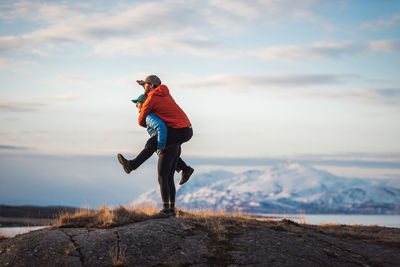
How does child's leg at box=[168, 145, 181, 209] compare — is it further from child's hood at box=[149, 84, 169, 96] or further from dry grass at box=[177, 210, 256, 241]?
child's hood at box=[149, 84, 169, 96]

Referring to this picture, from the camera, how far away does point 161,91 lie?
35.6 ft

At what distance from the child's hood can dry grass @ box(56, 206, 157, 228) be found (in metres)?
2.87

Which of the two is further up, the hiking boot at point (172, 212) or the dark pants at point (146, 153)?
the dark pants at point (146, 153)

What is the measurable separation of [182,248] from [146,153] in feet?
8.84

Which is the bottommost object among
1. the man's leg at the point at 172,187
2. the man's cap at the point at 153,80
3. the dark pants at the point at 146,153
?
the man's leg at the point at 172,187

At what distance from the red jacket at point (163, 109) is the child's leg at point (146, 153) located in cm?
45

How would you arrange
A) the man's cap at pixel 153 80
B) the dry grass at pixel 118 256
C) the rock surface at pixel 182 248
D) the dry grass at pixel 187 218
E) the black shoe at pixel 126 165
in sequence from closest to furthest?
the dry grass at pixel 118 256
the rock surface at pixel 182 248
the dry grass at pixel 187 218
the black shoe at pixel 126 165
the man's cap at pixel 153 80

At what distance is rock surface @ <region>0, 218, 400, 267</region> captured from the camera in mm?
8570

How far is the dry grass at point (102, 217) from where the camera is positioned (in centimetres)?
1067

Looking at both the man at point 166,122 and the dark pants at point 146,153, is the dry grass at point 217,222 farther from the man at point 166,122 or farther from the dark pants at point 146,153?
the dark pants at point 146,153

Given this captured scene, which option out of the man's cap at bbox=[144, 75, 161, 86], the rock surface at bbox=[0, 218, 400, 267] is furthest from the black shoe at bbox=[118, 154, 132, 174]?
the man's cap at bbox=[144, 75, 161, 86]

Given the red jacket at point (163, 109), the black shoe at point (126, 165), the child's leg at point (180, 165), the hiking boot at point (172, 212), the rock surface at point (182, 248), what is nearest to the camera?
the rock surface at point (182, 248)

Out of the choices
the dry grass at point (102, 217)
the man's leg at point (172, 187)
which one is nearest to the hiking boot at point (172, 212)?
the man's leg at point (172, 187)

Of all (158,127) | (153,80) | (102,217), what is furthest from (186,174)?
(153,80)
